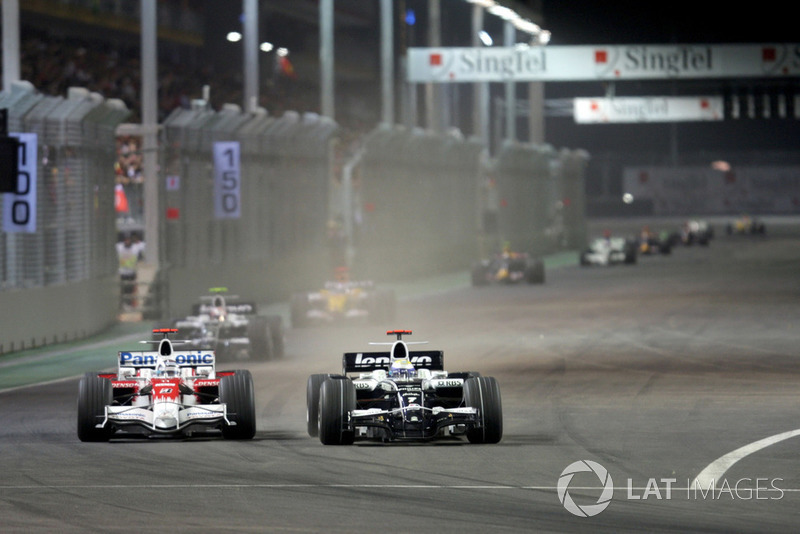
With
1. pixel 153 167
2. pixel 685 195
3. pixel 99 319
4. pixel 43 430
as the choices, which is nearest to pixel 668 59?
pixel 153 167

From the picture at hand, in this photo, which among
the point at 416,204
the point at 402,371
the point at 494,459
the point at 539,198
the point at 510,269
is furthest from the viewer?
the point at 539,198

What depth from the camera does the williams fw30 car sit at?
89.7 feet

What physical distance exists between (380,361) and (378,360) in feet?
0.07

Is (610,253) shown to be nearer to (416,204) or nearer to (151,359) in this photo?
(416,204)

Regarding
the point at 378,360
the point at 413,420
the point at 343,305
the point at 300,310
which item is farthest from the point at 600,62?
the point at 413,420

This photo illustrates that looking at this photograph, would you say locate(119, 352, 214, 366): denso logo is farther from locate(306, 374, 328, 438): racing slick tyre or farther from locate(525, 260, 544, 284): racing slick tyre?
locate(525, 260, 544, 284): racing slick tyre

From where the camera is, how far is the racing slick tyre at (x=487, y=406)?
12.9 metres

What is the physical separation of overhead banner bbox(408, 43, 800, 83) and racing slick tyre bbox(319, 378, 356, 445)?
36.1 meters

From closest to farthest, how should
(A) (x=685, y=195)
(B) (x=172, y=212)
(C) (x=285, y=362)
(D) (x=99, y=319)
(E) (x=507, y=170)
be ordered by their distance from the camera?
(C) (x=285, y=362) < (D) (x=99, y=319) < (B) (x=172, y=212) < (E) (x=507, y=170) < (A) (x=685, y=195)

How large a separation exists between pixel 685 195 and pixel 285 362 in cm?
8232

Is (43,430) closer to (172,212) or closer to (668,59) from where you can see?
(172,212)

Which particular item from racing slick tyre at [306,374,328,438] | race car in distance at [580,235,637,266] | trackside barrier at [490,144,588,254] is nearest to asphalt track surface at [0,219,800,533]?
racing slick tyre at [306,374,328,438]

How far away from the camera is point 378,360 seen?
1419 centimetres

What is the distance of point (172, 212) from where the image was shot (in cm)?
2984
